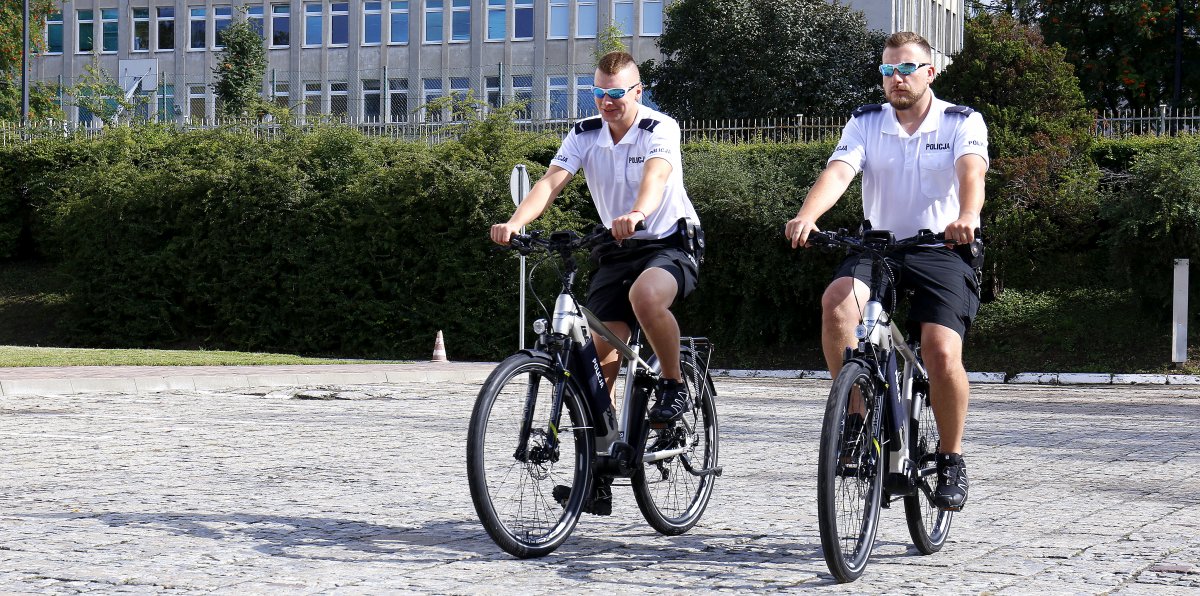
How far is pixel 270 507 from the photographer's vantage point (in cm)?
672

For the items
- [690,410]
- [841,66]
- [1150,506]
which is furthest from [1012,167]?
[841,66]

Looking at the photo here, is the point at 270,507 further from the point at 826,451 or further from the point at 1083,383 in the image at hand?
the point at 1083,383

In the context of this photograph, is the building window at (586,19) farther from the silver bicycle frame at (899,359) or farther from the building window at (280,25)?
the silver bicycle frame at (899,359)

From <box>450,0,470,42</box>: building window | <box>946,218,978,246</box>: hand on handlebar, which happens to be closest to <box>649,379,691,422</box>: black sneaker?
<box>946,218,978,246</box>: hand on handlebar

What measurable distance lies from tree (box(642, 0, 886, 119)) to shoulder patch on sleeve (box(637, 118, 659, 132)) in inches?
1476

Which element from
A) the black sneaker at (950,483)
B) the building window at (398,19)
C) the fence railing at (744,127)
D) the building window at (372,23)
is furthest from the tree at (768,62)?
the black sneaker at (950,483)

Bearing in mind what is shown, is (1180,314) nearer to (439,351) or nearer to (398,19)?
(439,351)

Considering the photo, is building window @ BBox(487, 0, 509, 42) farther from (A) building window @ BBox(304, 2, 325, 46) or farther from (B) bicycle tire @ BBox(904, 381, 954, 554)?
(B) bicycle tire @ BBox(904, 381, 954, 554)

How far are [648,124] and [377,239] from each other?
63.8 ft

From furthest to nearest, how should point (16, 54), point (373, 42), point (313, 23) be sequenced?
point (313, 23), point (373, 42), point (16, 54)

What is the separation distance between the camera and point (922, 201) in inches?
218

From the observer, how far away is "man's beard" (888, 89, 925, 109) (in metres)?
5.55

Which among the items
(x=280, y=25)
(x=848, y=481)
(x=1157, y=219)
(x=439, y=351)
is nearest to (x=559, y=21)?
(x=280, y=25)

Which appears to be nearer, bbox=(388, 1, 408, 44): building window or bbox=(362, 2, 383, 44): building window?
bbox=(388, 1, 408, 44): building window
